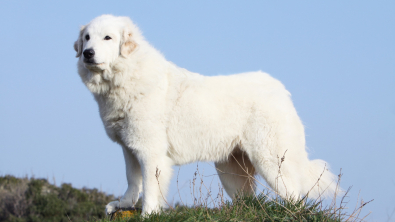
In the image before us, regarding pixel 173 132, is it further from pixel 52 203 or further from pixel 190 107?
pixel 52 203

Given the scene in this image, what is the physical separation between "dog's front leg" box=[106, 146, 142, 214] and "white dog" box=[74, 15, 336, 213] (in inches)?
0.5

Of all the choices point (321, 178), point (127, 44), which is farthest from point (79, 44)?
point (321, 178)

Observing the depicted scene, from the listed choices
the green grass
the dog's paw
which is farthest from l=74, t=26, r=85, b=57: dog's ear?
the green grass

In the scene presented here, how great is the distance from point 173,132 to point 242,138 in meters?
0.89

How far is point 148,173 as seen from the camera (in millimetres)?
4215

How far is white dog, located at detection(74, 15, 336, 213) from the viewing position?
4.26 meters

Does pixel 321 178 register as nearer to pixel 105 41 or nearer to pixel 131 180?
pixel 131 180

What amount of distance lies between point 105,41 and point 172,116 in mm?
1197

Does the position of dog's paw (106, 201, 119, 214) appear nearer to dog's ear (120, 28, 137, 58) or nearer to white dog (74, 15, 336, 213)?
white dog (74, 15, 336, 213)

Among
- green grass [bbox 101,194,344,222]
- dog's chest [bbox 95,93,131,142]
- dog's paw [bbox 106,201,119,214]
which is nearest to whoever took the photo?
green grass [bbox 101,194,344,222]

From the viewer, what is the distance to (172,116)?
4504 mm

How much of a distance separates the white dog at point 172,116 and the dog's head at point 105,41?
11 mm

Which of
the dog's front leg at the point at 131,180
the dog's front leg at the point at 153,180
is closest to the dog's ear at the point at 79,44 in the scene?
the dog's front leg at the point at 131,180

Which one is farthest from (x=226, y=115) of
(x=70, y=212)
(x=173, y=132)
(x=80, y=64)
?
(x=70, y=212)
